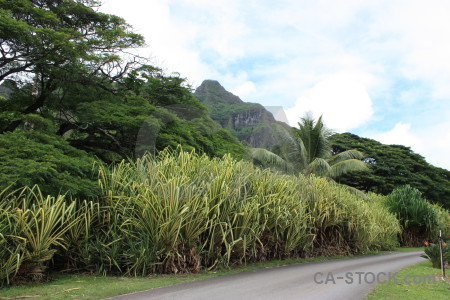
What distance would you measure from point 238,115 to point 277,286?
60625 millimetres

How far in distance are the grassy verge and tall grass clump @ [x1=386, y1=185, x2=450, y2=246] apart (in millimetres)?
16799

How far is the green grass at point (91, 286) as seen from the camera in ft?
19.5

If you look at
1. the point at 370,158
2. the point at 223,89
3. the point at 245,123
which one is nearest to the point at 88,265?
the point at 370,158

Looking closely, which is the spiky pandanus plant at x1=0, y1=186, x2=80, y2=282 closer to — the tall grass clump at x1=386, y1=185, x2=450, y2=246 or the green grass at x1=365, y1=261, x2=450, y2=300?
the green grass at x1=365, y1=261, x2=450, y2=300

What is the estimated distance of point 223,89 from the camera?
86.7 metres

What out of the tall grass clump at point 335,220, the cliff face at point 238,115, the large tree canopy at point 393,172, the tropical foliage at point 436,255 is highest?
the cliff face at point 238,115

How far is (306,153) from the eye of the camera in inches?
829

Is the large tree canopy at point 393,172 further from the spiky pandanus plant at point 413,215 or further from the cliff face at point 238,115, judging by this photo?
the spiky pandanus plant at point 413,215

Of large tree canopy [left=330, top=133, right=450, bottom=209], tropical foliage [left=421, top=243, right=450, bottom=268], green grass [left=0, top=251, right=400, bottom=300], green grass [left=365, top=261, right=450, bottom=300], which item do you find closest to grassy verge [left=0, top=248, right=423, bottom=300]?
green grass [left=0, top=251, right=400, bottom=300]

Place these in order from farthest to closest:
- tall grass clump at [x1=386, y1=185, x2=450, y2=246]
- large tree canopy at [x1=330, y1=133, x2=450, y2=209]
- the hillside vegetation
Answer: large tree canopy at [x1=330, y1=133, x2=450, y2=209]
tall grass clump at [x1=386, y1=185, x2=450, y2=246]
the hillside vegetation

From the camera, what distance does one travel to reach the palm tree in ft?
66.7

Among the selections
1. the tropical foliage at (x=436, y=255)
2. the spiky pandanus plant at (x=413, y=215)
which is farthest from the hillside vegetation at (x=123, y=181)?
A: the spiky pandanus plant at (x=413, y=215)

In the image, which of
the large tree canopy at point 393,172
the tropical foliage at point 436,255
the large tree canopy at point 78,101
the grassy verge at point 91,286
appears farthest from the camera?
the large tree canopy at point 393,172

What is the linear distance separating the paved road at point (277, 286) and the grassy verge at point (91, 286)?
0.32 metres
